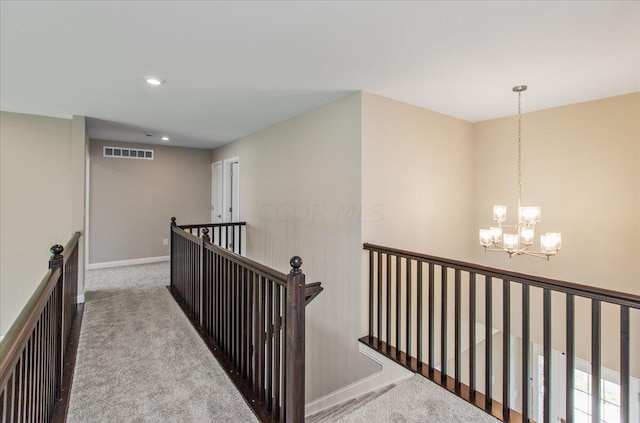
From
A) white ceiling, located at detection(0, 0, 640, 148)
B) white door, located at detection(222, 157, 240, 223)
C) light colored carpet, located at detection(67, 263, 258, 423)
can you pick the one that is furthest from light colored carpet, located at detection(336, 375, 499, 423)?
white door, located at detection(222, 157, 240, 223)

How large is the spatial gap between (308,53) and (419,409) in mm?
2648

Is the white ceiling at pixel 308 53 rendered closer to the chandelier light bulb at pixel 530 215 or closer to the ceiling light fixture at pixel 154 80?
the ceiling light fixture at pixel 154 80

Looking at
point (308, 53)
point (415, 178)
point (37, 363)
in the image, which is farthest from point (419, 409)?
point (308, 53)

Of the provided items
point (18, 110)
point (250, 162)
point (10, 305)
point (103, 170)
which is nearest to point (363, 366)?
point (250, 162)

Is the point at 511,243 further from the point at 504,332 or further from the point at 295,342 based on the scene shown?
the point at 295,342

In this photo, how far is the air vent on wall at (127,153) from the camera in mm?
5961

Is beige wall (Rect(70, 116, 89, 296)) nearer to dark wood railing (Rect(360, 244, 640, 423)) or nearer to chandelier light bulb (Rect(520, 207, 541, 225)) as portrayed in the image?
dark wood railing (Rect(360, 244, 640, 423))

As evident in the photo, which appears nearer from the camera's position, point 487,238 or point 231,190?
point 487,238

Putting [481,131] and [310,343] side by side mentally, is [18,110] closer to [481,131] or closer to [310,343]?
[310,343]

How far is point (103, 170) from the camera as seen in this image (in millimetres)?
5918

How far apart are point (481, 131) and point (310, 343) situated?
12.0 feet

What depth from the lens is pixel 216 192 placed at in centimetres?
689

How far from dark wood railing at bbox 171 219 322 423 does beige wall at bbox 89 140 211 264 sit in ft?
11.8

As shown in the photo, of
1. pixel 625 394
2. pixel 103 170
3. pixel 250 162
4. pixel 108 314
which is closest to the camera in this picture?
pixel 625 394
